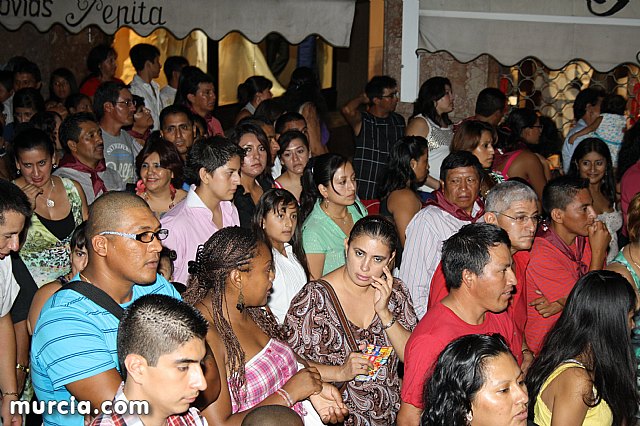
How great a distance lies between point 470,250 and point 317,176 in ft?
6.56

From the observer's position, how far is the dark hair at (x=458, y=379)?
10.9 feet

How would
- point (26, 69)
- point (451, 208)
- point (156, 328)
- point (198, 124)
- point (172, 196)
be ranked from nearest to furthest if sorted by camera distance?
point (156, 328) → point (451, 208) → point (172, 196) → point (198, 124) → point (26, 69)

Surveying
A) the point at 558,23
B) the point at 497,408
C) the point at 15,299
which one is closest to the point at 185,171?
the point at 15,299

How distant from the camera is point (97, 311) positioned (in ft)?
11.2

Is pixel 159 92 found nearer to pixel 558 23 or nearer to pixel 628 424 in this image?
pixel 558 23

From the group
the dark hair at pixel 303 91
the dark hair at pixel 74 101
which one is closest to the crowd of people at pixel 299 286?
the dark hair at pixel 74 101

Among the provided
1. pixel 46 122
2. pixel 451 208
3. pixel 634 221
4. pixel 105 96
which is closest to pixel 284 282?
pixel 451 208

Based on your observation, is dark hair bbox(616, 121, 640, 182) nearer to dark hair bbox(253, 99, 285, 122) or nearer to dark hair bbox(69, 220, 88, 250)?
dark hair bbox(253, 99, 285, 122)

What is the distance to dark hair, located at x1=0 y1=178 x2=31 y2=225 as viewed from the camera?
13.9 feet

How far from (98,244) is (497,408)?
1773 millimetres

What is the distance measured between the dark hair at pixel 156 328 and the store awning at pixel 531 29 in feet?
21.8

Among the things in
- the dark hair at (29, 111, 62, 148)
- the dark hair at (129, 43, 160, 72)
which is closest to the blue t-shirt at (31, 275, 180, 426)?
the dark hair at (29, 111, 62, 148)

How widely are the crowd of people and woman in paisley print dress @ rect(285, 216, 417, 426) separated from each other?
1cm

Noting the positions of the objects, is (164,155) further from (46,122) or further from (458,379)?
(458,379)
